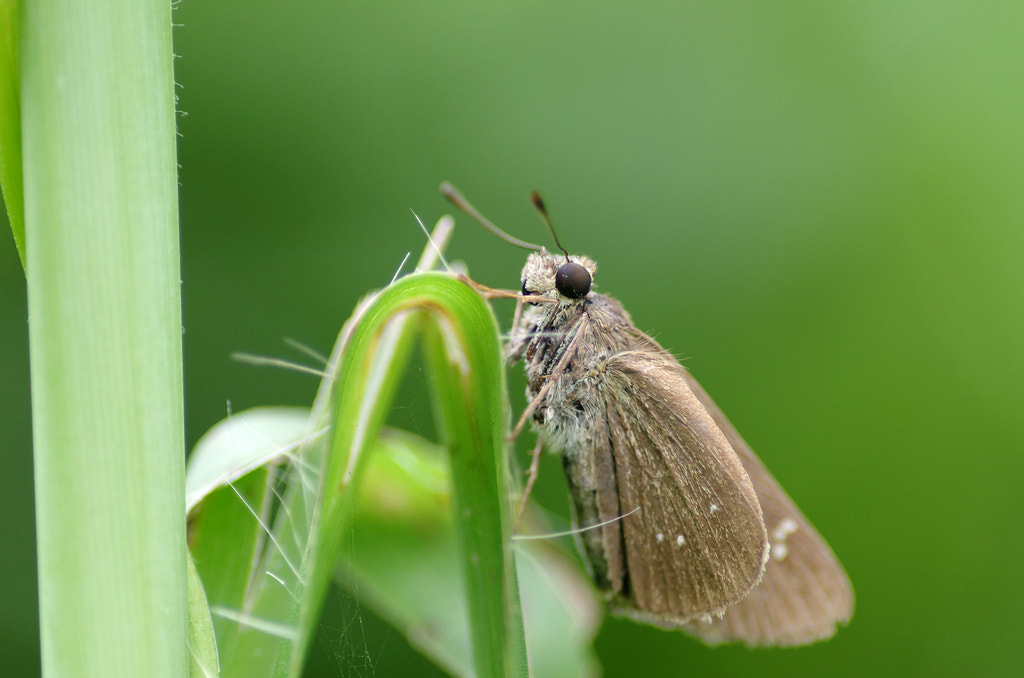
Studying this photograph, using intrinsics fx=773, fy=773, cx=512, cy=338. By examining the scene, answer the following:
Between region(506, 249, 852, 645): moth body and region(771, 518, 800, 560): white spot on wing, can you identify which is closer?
region(506, 249, 852, 645): moth body

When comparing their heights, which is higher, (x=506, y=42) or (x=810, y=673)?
(x=506, y=42)

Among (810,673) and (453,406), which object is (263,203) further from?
(810,673)

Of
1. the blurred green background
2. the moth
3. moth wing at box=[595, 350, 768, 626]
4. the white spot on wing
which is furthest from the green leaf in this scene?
the blurred green background

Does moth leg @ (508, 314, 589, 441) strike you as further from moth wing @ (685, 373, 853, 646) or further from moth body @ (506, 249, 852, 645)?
moth wing @ (685, 373, 853, 646)

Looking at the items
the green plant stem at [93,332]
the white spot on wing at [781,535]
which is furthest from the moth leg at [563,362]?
the green plant stem at [93,332]

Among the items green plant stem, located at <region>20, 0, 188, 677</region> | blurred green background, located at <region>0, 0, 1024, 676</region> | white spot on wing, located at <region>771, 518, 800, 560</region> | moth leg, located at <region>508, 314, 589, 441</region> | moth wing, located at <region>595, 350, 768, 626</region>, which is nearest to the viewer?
green plant stem, located at <region>20, 0, 188, 677</region>

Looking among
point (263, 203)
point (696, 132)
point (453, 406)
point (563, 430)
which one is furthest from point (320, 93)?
point (453, 406)
